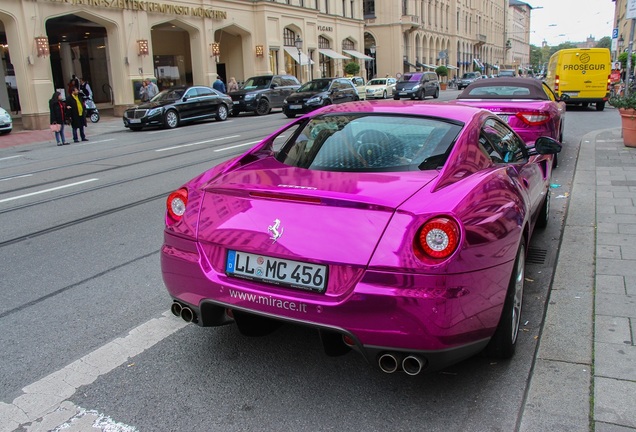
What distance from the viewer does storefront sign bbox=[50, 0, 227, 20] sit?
2488cm

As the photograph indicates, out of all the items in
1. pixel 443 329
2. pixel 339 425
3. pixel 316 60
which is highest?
pixel 316 60

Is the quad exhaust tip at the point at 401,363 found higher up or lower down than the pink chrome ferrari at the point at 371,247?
lower down

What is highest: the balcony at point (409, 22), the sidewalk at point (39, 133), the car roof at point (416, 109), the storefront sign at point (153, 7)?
the balcony at point (409, 22)

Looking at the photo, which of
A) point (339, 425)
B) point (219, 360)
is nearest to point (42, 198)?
point (219, 360)

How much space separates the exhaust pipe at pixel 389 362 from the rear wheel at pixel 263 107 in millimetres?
24002

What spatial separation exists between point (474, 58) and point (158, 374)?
336ft

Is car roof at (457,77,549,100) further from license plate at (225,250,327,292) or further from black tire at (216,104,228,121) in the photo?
black tire at (216,104,228,121)

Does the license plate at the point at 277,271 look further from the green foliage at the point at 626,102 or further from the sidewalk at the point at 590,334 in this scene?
the green foliage at the point at 626,102

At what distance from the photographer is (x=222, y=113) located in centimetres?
2350

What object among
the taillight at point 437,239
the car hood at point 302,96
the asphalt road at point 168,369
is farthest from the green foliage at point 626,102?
the car hood at point 302,96

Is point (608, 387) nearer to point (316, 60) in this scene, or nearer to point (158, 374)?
point (158, 374)

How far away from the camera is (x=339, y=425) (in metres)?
2.71

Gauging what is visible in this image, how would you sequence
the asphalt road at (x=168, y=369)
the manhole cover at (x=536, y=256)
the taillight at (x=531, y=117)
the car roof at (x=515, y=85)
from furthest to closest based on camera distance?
the car roof at (x=515, y=85) < the taillight at (x=531, y=117) < the manhole cover at (x=536, y=256) < the asphalt road at (x=168, y=369)

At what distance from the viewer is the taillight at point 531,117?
846 cm
